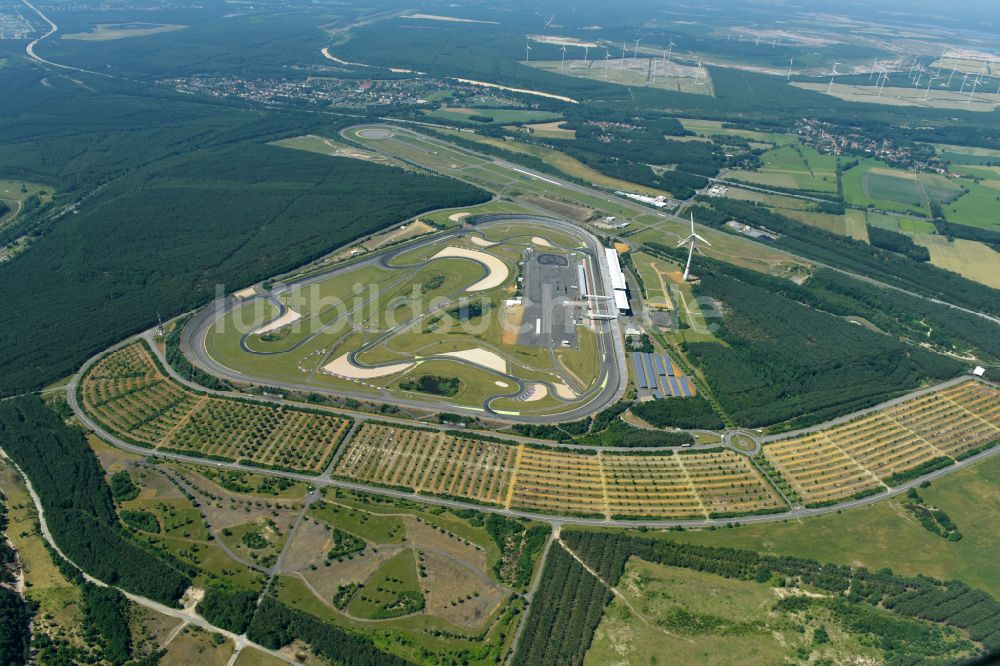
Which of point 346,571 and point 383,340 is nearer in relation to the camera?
point 346,571

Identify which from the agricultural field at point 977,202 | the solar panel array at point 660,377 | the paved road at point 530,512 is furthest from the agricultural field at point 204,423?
the agricultural field at point 977,202

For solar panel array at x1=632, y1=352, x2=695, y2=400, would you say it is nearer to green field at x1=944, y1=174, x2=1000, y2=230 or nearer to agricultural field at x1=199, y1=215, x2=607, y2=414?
agricultural field at x1=199, y1=215, x2=607, y2=414

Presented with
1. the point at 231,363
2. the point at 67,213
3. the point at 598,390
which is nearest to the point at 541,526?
the point at 598,390

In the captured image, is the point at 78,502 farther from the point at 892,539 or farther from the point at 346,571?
the point at 892,539

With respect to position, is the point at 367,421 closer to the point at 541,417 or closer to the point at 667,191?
the point at 541,417

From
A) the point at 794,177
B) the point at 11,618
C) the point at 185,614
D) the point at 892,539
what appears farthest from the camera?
the point at 794,177

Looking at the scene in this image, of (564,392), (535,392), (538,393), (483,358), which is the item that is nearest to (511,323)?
(483,358)

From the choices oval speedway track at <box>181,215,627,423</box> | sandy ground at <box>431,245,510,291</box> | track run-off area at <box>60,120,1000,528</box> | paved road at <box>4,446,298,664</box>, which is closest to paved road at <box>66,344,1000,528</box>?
track run-off area at <box>60,120,1000,528</box>
